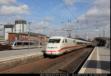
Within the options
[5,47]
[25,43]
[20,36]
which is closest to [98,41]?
[20,36]

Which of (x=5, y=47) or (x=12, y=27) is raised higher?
(x=12, y=27)

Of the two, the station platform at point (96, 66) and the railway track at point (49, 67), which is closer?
the station platform at point (96, 66)

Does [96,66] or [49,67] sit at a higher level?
[96,66]

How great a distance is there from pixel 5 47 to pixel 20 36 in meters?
50.5

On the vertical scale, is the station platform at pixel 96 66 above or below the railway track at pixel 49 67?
above

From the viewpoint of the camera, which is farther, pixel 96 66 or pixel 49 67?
pixel 49 67

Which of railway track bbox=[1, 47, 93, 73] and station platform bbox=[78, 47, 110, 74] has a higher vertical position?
station platform bbox=[78, 47, 110, 74]

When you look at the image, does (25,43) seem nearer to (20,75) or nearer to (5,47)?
(5,47)

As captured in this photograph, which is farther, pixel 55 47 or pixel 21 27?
pixel 21 27

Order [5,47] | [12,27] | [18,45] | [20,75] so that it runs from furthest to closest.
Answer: [12,27], [18,45], [5,47], [20,75]

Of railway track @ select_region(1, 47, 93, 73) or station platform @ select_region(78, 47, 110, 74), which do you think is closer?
station platform @ select_region(78, 47, 110, 74)

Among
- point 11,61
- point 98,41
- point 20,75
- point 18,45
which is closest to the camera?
point 20,75

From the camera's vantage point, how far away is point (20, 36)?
112188 mm

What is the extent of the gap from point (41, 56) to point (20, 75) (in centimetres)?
1729
